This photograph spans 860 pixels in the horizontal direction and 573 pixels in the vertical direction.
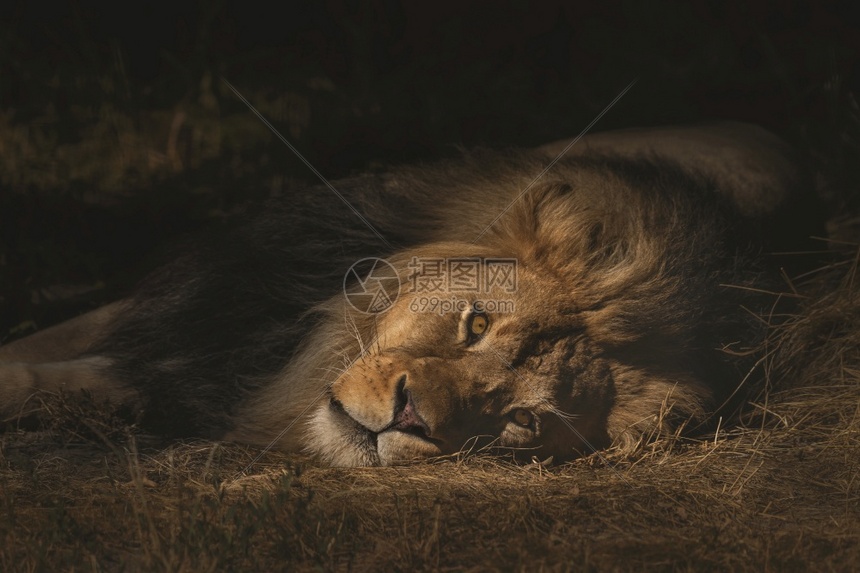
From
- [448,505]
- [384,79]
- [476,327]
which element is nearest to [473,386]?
[476,327]

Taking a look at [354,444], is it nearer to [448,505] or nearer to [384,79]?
[448,505]

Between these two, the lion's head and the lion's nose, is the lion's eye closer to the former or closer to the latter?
the lion's head

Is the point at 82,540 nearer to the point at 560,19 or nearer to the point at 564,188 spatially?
the point at 564,188

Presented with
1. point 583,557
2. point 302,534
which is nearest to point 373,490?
point 302,534

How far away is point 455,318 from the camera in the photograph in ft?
12.1

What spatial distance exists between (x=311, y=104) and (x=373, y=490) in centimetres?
331

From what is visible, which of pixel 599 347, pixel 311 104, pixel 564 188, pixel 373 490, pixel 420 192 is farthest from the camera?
pixel 311 104

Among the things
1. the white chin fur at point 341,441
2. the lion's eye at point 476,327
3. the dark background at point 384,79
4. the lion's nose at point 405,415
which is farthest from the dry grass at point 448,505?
the dark background at point 384,79

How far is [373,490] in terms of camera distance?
3494 millimetres

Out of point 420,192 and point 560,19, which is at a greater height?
point 560,19

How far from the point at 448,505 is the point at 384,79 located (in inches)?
143

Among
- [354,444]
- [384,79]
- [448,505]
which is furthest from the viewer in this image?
[384,79]

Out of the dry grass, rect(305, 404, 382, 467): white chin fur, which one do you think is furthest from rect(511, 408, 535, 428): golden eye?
rect(305, 404, 382, 467): white chin fur

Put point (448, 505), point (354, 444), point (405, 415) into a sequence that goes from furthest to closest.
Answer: point (354, 444) → point (405, 415) → point (448, 505)
